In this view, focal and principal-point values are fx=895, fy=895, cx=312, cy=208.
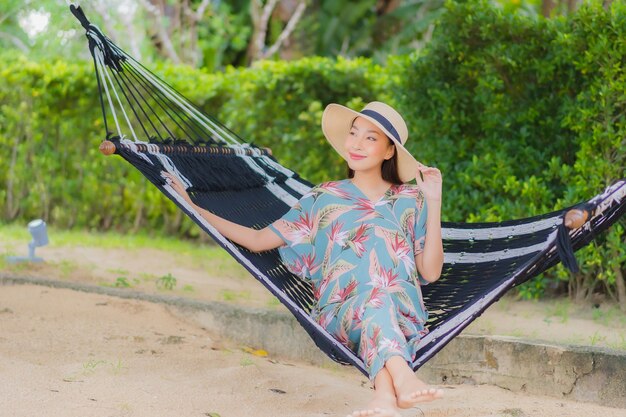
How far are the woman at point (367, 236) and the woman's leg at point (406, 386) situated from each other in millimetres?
60

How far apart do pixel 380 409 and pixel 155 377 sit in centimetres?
98

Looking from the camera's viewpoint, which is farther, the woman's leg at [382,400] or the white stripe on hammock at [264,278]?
the white stripe on hammock at [264,278]

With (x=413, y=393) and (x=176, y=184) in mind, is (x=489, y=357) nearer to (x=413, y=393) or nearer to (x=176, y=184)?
(x=413, y=393)

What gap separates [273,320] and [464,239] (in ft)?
2.91

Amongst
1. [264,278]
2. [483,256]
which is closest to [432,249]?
[483,256]

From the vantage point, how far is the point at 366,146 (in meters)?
2.80

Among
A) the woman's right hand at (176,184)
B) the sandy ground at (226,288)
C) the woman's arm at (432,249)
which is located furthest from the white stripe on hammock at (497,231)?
the woman's right hand at (176,184)

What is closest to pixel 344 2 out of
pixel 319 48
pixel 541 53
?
pixel 319 48

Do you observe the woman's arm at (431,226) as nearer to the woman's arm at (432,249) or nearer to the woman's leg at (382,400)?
the woman's arm at (432,249)

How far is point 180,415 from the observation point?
2.58 meters

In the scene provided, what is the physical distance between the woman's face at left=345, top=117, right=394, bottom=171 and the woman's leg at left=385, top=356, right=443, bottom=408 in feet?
2.23

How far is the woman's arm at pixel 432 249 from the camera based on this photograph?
275 centimetres

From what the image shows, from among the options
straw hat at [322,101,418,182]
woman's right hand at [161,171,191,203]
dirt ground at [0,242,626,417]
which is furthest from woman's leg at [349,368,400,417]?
woman's right hand at [161,171,191,203]

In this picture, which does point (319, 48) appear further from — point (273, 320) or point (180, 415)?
point (180, 415)
